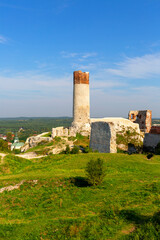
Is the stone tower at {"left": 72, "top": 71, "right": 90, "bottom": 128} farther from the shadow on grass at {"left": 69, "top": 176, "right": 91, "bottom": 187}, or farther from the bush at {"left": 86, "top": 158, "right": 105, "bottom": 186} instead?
the bush at {"left": 86, "top": 158, "right": 105, "bottom": 186}

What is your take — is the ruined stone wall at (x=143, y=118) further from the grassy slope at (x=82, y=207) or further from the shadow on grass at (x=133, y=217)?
the shadow on grass at (x=133, y=217)

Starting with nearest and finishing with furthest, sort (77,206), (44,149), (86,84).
A: (77,206), (44,149), (86,84)

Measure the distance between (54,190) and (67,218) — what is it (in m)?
3.52

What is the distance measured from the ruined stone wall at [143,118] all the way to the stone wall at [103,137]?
349 inches

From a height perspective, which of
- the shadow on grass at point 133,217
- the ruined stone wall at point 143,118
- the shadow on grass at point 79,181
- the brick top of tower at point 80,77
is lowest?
the shadow on grass at point 79,181

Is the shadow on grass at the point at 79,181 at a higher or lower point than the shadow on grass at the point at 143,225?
lower

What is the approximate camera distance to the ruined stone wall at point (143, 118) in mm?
27188

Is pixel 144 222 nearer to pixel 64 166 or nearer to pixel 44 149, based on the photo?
pixel 64 166

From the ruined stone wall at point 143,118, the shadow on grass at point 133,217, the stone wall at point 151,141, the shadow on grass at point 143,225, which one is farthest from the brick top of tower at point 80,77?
the shadow on grass at point 143,225

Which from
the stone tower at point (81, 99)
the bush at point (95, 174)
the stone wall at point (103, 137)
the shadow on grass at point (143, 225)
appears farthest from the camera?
the stone tower at point (81, 99)

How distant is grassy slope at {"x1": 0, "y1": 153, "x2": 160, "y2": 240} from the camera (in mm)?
5352

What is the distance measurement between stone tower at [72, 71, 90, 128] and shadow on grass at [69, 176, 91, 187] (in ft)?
69.5

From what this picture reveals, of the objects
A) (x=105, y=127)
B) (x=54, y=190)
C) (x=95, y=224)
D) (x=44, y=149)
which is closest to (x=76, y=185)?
(x=54, y=190)

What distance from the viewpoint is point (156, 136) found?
2098cm
